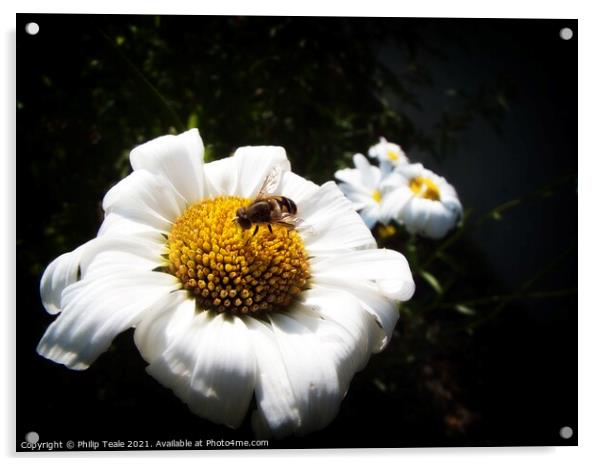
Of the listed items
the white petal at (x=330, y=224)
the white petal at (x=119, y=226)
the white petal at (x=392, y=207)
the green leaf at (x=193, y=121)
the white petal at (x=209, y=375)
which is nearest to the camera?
the white petal at (x=209, y=375)

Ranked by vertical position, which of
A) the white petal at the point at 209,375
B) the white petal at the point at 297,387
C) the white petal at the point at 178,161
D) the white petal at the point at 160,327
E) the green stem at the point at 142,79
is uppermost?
the green stem at the point at 142,79

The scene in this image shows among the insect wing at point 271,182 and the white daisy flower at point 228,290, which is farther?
the insect wing at point 271,182

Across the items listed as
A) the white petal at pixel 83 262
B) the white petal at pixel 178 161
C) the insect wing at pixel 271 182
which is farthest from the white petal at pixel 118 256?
the insect wing at pixel 271 182

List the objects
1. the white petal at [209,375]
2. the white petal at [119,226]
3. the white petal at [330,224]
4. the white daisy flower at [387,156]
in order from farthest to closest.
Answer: the white daisy flower at [387,156]
the white petal at [330,224]
the white petal at [119,226]
the white petal at [209,375]

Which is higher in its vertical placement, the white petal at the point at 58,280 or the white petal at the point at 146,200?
the white petal at the point at 146,200

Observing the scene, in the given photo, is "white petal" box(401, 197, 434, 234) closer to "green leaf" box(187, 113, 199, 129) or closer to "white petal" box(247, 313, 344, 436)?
"green leaf" box(187, 113, 199, 129)

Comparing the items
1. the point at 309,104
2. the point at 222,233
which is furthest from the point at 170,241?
the point at 309,104

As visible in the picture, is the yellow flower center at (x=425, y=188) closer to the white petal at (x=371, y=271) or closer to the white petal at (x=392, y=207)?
the white petal at (x=392, y=207)

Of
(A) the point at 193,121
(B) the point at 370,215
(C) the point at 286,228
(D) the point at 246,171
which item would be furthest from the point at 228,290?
(B) the point at 370,215
